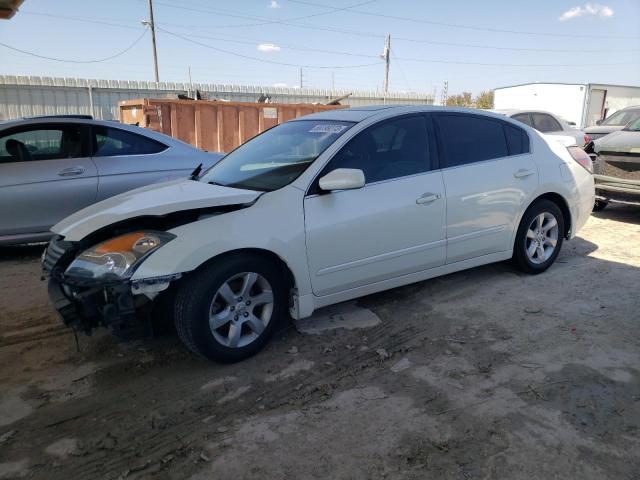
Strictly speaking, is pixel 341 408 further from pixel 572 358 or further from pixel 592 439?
pixel 572 358

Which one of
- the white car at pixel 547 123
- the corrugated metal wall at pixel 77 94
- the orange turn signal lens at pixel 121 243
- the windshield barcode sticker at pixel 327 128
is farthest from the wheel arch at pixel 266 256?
the corrugated metal wall at pixel 77 94

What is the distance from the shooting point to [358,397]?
2973mm

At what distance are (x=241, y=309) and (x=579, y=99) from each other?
986 inches

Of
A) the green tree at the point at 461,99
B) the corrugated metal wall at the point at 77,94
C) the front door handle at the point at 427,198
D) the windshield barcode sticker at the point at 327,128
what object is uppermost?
the green tree at the point at 461,99

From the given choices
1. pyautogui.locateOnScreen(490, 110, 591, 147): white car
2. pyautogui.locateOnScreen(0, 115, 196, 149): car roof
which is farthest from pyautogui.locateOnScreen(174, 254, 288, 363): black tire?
pyautogui.locateOnScreen(490, 110, 591, 147): white car

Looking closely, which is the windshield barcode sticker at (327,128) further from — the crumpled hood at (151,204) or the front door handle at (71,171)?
the front door handle at (71,171)

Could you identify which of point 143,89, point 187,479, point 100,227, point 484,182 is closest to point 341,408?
point 187,479

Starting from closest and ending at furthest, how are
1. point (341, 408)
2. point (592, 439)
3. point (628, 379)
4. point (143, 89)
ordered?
point (592, 439), point (341, 408), point (628, 379), point (143, 89)

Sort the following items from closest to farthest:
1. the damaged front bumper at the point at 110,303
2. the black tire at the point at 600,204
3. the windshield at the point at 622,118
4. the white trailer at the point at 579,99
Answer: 1. the damaged front bumper at the point at 110,303
2. the black tire at the point at 600,204
3. the windshield at the point at 622,118
4. the white trailer at the point at 579,99

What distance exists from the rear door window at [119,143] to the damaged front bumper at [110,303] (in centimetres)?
309

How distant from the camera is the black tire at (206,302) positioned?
3.11 metres

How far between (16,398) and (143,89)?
52.7 feet

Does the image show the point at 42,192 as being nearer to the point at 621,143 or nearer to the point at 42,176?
the point at 42,176

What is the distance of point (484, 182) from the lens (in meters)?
4.41
